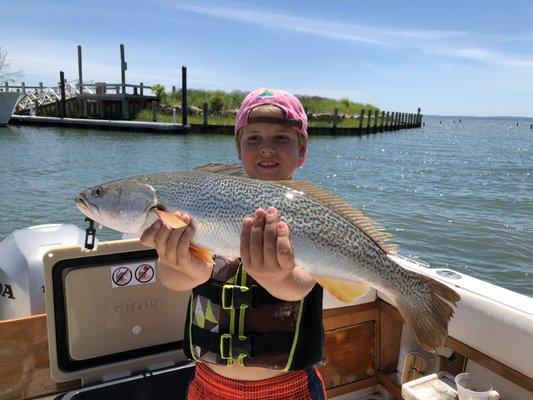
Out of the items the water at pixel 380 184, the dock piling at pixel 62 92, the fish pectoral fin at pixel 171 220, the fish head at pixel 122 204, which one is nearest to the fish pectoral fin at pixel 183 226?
the fish pectoral fin at pixel 171 220

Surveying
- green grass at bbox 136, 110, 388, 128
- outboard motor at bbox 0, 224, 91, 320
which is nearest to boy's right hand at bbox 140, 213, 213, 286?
outboard motor at bbox 0, 224, 91, 320

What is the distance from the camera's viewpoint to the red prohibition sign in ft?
9.91

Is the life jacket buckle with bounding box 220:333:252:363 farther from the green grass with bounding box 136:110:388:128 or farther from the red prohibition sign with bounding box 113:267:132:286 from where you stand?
the green grass with bounding box 136:110:388:128

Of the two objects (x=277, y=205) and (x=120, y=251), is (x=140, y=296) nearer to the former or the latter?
(x=120, y=251)

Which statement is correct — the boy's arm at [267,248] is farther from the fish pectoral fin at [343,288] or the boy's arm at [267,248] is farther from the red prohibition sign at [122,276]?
the red prohibition sign at [122,276]

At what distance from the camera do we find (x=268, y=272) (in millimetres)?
1952

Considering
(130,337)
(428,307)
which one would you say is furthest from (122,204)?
(428,307)

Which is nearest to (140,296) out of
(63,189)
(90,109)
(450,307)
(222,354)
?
(222,354)

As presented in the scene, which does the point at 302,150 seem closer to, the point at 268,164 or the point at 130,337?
the point at 268,164

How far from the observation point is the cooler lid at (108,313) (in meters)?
2.87

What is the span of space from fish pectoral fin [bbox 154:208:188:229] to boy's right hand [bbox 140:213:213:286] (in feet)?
0.08

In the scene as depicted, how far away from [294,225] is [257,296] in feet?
1.34

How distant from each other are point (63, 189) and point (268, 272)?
1636 centimetres

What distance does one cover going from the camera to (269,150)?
89.9 inches
